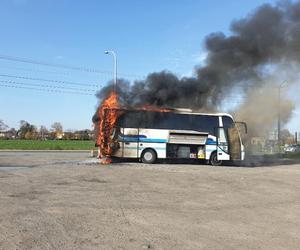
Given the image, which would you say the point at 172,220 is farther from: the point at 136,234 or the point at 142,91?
the point at 142,91

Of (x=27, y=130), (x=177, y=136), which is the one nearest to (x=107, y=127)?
(x=177, y=136)

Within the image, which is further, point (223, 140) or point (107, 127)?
point (223, 140)

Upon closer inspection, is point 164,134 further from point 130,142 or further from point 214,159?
point 214,159

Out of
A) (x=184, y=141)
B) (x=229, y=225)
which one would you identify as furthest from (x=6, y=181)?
(x=184, y=141)

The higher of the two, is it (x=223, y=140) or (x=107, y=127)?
(x=107, y=127)

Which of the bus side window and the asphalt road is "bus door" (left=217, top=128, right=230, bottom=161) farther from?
the asphalt road

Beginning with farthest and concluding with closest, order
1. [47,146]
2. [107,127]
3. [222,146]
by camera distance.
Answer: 1. [47,146]
2. [222,146]
3. [107,127]

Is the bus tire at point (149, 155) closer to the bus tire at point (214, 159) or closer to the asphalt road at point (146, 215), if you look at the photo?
the bus tire at point (214, 159)

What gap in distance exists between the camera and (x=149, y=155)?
22953mm

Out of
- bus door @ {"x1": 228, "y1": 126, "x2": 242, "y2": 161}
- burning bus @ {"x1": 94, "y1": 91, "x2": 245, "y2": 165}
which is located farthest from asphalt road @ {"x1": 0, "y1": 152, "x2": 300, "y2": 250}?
bus door @ {"x1": 228, "y1": 126, "x2": 242, "y2": 161}

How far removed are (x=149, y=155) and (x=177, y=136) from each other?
1798 mm

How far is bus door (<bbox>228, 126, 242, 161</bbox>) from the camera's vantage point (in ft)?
77.3

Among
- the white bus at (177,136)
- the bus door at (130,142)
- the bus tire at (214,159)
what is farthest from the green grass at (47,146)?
the bus tire at (214,159)

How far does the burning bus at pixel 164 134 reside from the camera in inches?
878
